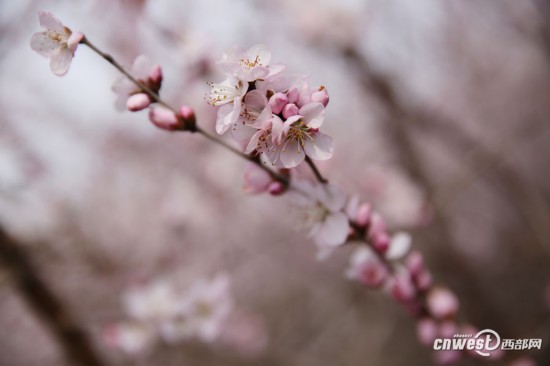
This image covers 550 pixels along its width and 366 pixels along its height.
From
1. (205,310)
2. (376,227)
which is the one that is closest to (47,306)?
(205,310)

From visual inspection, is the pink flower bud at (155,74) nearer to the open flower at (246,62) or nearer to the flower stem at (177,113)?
the flower stem at (177,113)

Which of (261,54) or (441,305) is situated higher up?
(261,54)

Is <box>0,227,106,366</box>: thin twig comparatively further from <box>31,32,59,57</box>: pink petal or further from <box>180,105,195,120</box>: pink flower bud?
<box>180,105,195,120</box>: pink flower bud

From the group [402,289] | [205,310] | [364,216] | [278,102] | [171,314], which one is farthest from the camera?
[171,314]

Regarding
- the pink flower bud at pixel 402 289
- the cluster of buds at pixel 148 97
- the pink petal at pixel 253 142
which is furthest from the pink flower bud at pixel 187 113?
the pink flower bud at pixel 402 289

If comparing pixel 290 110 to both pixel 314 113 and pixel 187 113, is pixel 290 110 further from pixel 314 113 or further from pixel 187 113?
pixel 187 113

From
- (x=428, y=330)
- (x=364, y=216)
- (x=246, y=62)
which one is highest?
(x=246, y=62)

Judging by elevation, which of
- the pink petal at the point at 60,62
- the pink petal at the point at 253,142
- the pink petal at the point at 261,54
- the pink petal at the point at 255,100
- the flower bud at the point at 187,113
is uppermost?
the pink petal at the point at 261,54
